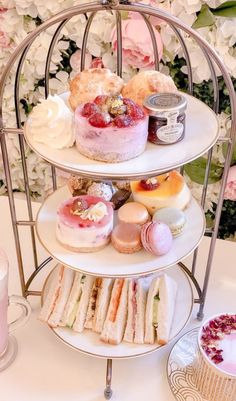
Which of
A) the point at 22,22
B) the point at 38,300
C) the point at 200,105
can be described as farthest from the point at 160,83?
the point at 22,22

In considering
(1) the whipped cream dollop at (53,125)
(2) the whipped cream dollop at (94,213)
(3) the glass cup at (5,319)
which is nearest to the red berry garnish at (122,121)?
(1) the whipped cream dollop at (53,125)

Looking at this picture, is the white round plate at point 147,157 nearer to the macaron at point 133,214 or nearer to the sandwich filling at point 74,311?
the macaron at point 133,214

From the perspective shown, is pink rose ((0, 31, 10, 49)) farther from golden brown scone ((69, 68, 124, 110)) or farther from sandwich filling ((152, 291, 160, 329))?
sandwich filling ((152, 291, 160, 329))

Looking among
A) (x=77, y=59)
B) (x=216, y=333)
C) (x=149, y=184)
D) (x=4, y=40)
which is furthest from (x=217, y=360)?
(x=4, y=40)

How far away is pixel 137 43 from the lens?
4.78 feet

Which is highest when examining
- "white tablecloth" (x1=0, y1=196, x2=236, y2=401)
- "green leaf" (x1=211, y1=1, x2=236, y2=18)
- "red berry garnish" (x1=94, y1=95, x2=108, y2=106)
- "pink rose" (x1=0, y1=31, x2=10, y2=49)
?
"green leaf" (x1=211, y1=1, x2=236, y2=18)

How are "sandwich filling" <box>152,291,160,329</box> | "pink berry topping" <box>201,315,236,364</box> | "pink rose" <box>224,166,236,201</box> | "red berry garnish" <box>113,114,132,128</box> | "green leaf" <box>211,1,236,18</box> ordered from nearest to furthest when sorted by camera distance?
"red berry garnish" <box>113,114,132,128</box>, "pink berry topping" <box>201,315,236,364</box>, "sandwich filling" <box>152,291,160,329</box>, "green leaf" <box>211,1,236,18</box>, "pink rose" <box>224,166,236,201</box>

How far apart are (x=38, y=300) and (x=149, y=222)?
394mm

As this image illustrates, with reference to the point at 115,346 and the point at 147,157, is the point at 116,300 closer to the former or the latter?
the point at 115,346

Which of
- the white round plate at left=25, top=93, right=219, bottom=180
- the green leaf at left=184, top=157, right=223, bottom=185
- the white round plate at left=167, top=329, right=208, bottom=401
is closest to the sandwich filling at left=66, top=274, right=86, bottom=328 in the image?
the white round plate at left=167, top=329, right=208, bottom=401

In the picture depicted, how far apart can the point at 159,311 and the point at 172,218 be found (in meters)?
0.20

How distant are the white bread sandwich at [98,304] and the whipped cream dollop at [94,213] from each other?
175 mm

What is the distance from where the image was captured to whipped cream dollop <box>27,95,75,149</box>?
40.1 inches

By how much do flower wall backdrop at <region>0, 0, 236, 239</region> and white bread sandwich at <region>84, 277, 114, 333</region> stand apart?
564mm
